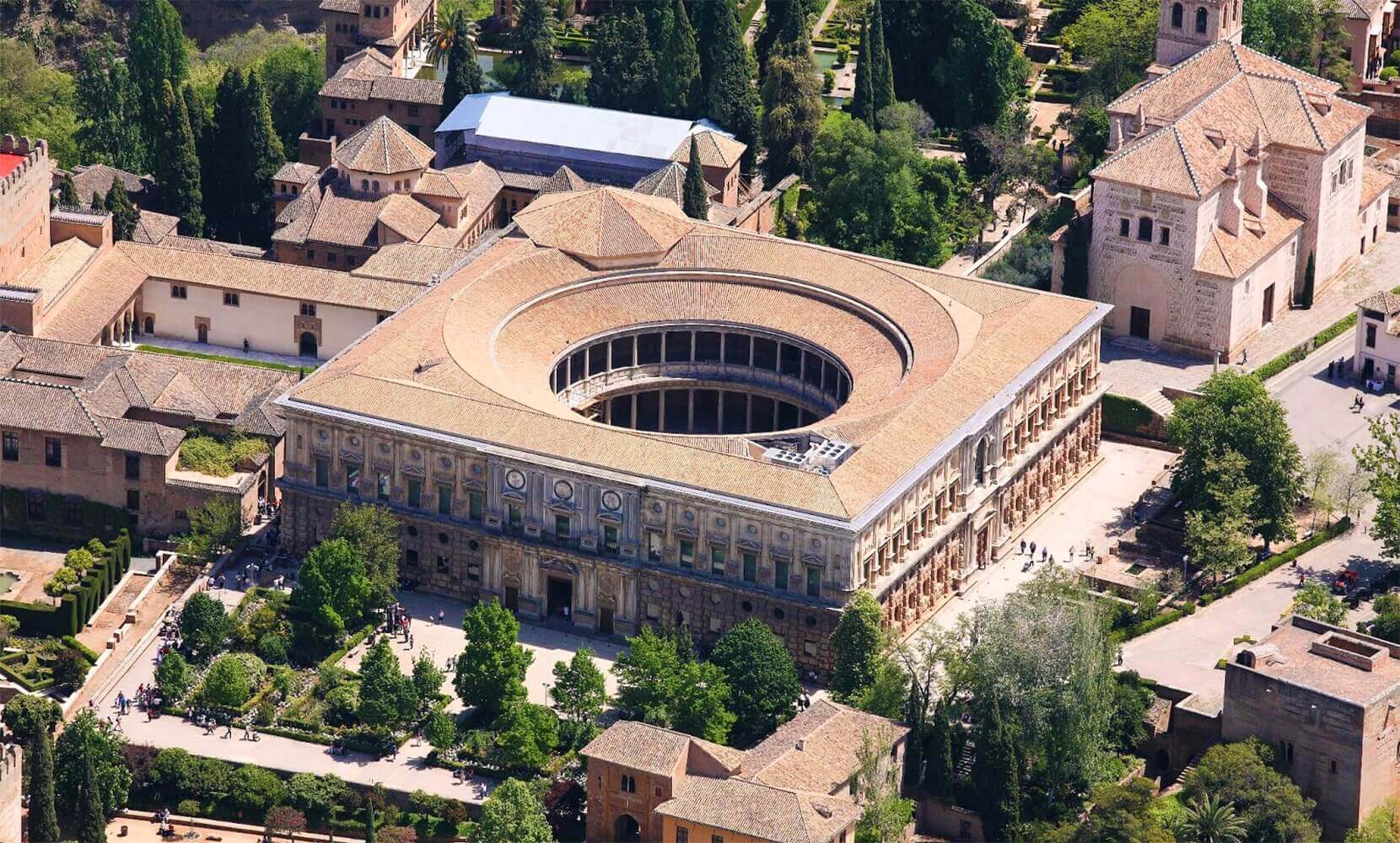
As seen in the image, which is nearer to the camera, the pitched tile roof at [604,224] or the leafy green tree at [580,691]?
the leafy green tree at [580,691]

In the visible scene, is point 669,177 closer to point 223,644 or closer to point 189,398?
point 189,398

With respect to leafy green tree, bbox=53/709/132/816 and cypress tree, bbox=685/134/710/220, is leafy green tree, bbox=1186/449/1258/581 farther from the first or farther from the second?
leafy green tree, bbox=53/709/132/816

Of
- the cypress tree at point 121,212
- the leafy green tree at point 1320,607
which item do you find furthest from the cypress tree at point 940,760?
the cypress tree at point 121,212

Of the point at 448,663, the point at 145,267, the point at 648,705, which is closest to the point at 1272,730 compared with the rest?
the point at 648,705

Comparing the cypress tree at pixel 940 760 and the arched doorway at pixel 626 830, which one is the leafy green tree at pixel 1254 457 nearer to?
the cypress tree at pixel 940 760

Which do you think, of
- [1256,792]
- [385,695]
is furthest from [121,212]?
[1256,792]

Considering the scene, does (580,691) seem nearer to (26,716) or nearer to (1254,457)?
(26,716)
